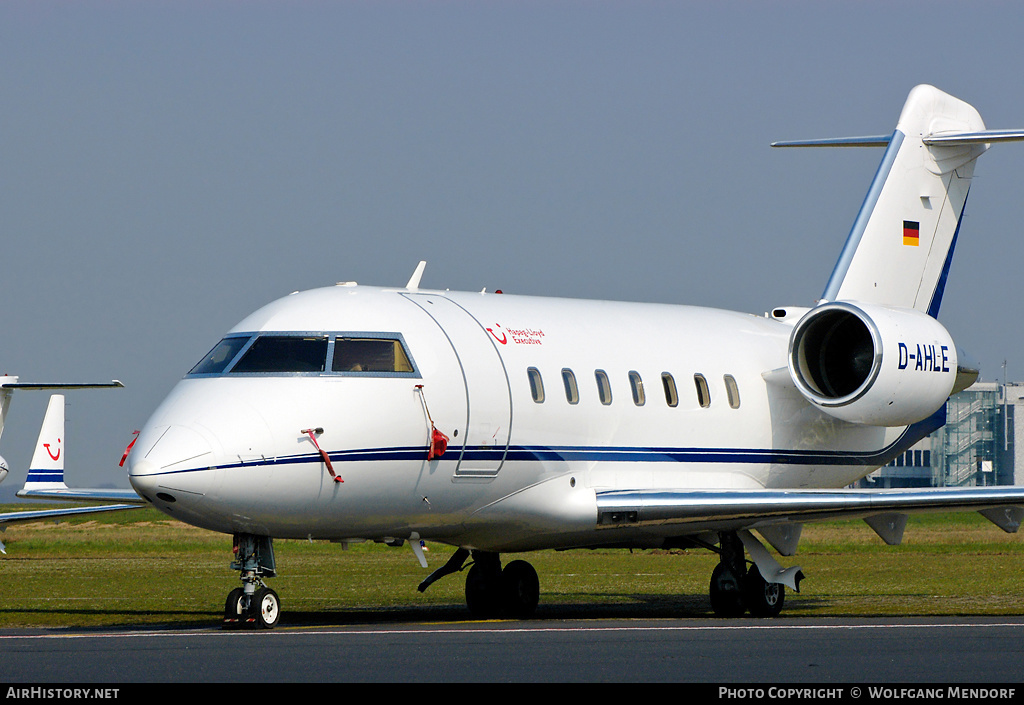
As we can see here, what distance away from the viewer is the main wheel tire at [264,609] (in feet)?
50.4

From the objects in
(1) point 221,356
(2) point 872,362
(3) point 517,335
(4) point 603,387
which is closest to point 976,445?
(2) point 872,362

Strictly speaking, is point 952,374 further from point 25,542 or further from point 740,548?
point 25,542

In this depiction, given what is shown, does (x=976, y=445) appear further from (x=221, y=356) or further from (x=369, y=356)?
(x=221, y=356)

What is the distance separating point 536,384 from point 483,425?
3.81ft

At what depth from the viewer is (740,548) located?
20.0 meters

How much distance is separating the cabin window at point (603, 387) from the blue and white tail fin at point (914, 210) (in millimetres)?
4688

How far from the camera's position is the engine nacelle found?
19.7 m

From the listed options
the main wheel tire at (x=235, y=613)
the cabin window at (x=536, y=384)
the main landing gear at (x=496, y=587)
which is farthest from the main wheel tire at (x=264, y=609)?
the main landing gear at (x=496, y=587)

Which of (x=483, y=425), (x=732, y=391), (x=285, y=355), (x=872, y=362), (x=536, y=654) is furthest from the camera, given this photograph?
(x=732, y=391)

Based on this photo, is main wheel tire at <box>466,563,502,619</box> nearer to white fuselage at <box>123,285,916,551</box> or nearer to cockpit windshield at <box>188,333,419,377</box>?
white fuselage at <box>123,285,916,551</box>

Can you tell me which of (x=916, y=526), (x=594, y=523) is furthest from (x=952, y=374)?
(x=916, y=526)

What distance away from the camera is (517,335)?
1800cm

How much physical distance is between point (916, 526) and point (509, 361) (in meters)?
44.3

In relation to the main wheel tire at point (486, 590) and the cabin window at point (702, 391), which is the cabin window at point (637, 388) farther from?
the main wheel tire at point (486, 590)
